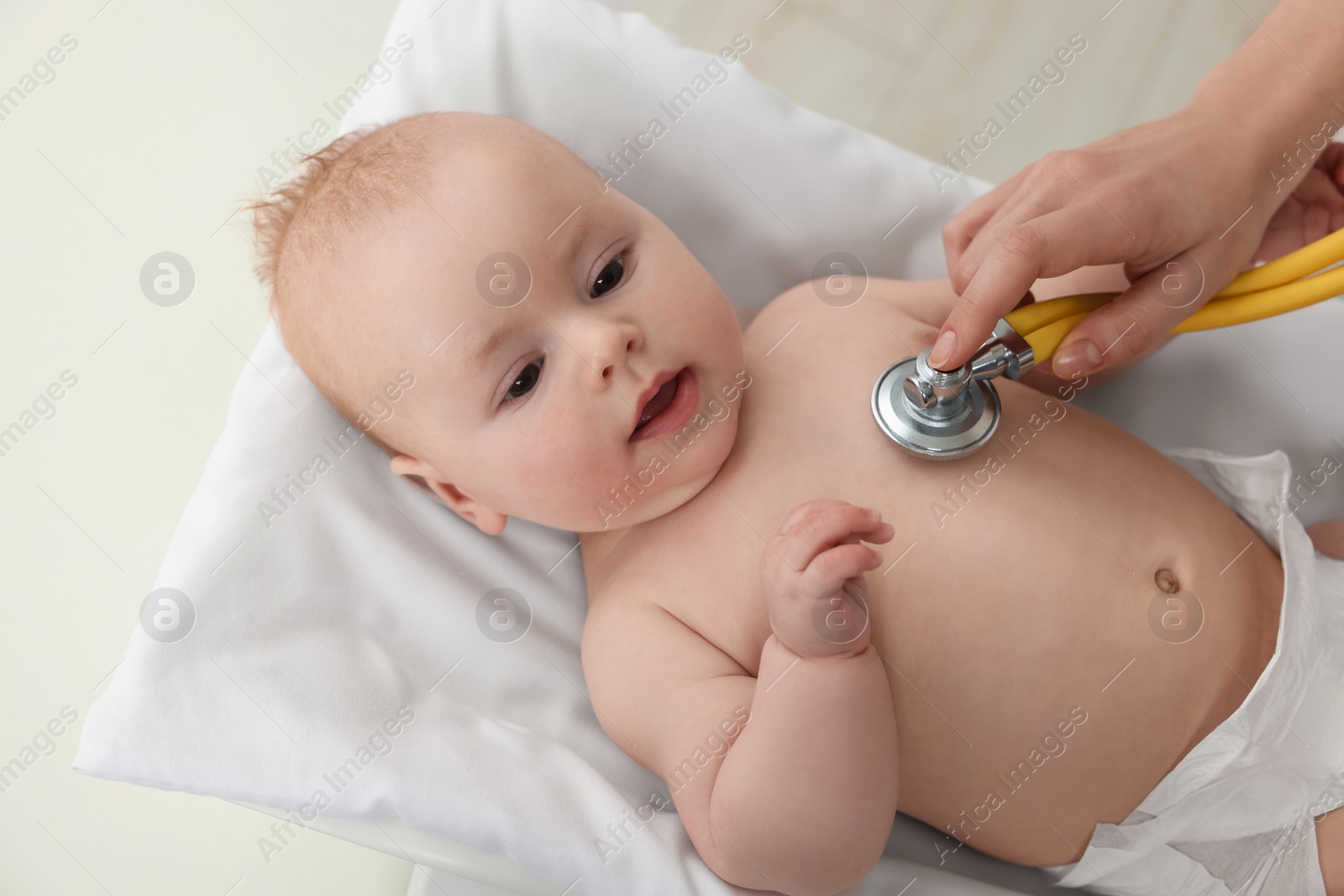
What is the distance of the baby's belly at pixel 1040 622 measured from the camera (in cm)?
85

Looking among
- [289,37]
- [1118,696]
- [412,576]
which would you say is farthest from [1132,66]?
[412,576]

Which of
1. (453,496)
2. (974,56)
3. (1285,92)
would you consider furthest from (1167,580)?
(974,56)

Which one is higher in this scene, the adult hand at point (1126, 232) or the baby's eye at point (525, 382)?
the baby's eye at point (525, 382)

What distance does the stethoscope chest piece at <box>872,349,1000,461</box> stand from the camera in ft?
2.81

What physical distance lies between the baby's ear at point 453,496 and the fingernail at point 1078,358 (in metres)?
0.54

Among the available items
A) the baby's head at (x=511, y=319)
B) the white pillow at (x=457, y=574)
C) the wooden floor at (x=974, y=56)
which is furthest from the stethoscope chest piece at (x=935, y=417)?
the wooden floor at (x=974, y=56)

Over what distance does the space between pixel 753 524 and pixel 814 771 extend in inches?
9.7

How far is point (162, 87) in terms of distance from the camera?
1.39 meters

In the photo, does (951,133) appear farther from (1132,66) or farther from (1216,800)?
(1216,800)

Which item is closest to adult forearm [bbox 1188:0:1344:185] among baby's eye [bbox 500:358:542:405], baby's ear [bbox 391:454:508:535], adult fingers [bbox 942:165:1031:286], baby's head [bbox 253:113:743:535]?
adult fingers [bbox 942:165:1031:286]

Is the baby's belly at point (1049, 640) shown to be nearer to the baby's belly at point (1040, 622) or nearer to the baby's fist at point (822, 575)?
the baby's belly at point (1040, 622)

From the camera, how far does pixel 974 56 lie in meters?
1.75

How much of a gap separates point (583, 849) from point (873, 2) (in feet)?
5.23

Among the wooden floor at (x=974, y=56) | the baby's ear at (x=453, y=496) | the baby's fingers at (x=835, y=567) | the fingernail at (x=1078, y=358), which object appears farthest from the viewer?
the wooden floor at (x=974, y=56)
